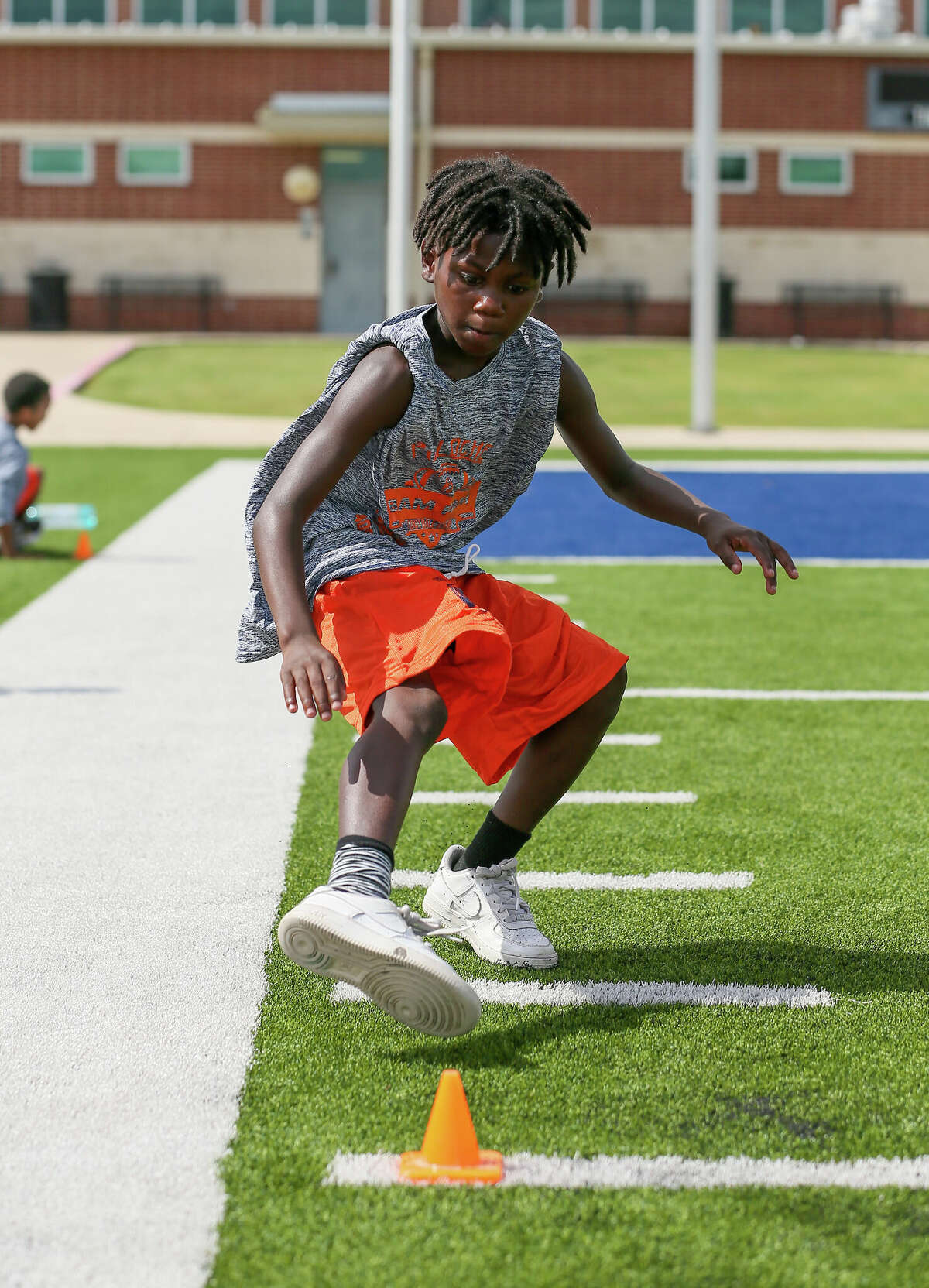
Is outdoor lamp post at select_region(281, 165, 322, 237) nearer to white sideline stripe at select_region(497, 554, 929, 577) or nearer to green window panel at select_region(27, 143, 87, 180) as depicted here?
green window panel at select_region(27, 143, 87, 180)

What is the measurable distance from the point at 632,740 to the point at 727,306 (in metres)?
29.1

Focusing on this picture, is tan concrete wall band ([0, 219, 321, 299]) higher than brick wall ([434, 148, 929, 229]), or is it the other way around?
brick wall ([434, 148, 929, 229])

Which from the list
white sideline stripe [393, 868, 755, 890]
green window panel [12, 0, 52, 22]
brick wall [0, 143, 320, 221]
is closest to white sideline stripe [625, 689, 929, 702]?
white sideline stripe [393, 868, 755, 890]

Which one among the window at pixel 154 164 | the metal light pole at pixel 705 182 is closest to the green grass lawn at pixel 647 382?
the metal light pole at pixel 705 182

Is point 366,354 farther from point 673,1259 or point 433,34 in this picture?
point 433,34

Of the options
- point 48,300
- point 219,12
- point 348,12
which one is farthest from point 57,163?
point 348,12

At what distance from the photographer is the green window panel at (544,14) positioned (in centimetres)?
3472

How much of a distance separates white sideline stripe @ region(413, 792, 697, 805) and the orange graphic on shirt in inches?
60.6

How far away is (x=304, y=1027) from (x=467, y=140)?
105 ft

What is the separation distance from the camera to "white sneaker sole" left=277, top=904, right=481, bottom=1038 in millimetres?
2779

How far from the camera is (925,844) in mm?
4434

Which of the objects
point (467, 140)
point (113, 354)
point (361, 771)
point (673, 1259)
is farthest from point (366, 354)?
point (467, 140)

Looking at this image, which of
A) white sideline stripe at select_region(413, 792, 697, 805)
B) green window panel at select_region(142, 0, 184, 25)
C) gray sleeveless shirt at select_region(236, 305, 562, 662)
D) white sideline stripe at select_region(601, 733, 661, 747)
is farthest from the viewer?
green window panel at select_region(142, 0, 184, 25)

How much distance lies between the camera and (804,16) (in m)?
35.3
